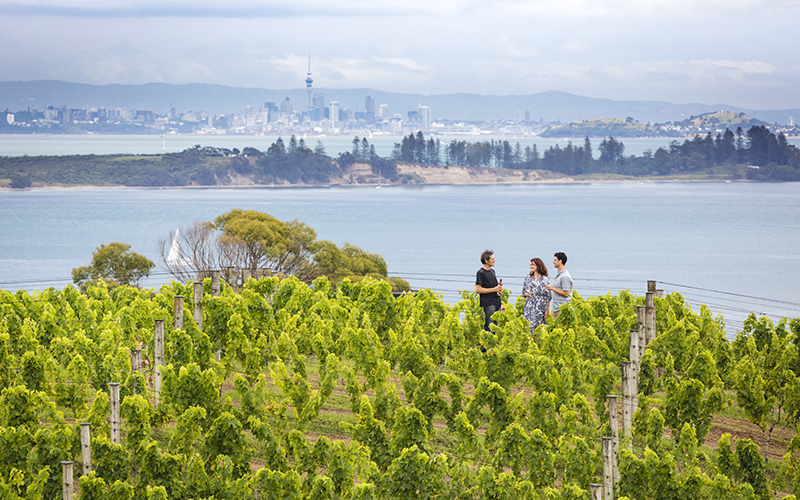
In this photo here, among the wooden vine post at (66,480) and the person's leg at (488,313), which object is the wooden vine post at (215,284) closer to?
the person's leg at (488,313)

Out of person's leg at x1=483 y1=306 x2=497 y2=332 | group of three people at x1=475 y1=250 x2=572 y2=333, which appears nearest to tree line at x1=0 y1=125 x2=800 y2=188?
person's leg at x1=483 y1=306 x2=497 y2=332

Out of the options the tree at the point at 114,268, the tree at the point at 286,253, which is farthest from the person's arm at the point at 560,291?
the tree at the point at 114,268

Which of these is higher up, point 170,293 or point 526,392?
point 170,293

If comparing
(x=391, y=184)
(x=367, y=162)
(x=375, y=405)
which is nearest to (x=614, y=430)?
(x=375, y=405)

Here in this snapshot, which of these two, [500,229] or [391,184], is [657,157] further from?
[500,229]

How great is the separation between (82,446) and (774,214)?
120 m

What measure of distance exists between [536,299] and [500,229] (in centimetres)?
8655

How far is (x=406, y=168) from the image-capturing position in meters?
175

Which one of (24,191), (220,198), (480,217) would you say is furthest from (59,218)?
(480,217)

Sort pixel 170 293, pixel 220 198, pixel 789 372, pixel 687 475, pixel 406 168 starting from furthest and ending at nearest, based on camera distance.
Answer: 1. pixel 406 168
2. pixel 220 198
3. pixel 170 293
4. pixel 789 372
5. pixel 687 475

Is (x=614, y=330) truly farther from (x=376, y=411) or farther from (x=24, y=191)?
(x=24, y=191)

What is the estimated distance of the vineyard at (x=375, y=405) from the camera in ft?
22.0

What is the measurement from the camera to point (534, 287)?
1015 cm

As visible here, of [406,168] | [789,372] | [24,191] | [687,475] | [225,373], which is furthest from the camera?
[406,168]
